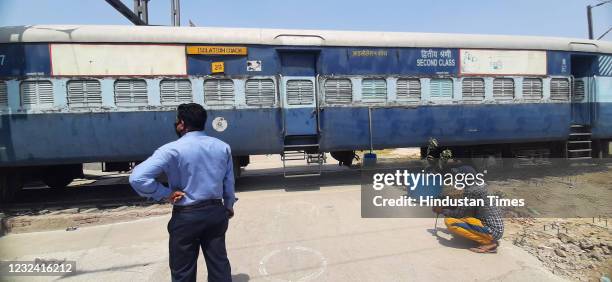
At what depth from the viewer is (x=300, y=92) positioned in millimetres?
7844

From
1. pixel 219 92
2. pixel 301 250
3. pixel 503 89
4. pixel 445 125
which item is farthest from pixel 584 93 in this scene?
pixel 219 92

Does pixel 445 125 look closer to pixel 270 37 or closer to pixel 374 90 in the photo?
pixel 374 90

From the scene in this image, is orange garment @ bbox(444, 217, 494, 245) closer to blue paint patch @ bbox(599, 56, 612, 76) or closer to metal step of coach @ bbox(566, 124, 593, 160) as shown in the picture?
metal step of coach @ bbox(566, 124, 593, 160)

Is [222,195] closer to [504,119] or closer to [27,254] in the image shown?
[27,254]

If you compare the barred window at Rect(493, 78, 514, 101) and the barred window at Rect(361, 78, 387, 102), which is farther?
the barred window at Rect(493, 78, 514, 101)

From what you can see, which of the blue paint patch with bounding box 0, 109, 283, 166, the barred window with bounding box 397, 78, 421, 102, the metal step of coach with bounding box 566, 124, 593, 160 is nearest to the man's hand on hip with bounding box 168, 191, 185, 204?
the blue paint patch with bounding box 0, 109, 283, 166

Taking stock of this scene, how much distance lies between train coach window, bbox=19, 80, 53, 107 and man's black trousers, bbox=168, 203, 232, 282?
5.98 metres

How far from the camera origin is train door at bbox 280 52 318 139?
25.5 ft

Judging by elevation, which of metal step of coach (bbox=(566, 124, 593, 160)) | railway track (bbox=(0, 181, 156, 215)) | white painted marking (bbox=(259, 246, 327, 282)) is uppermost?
metal step of coach (bbox=(566, 124, 593, 160))

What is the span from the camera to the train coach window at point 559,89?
923 cm

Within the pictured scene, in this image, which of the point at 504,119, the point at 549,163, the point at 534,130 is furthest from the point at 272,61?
the point at 549,163

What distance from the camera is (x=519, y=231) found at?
16.8 ft

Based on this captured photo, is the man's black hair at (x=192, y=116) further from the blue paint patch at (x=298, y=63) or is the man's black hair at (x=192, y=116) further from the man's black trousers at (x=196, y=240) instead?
the blue paint patch at (x=298, y=63)

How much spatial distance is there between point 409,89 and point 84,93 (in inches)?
285
